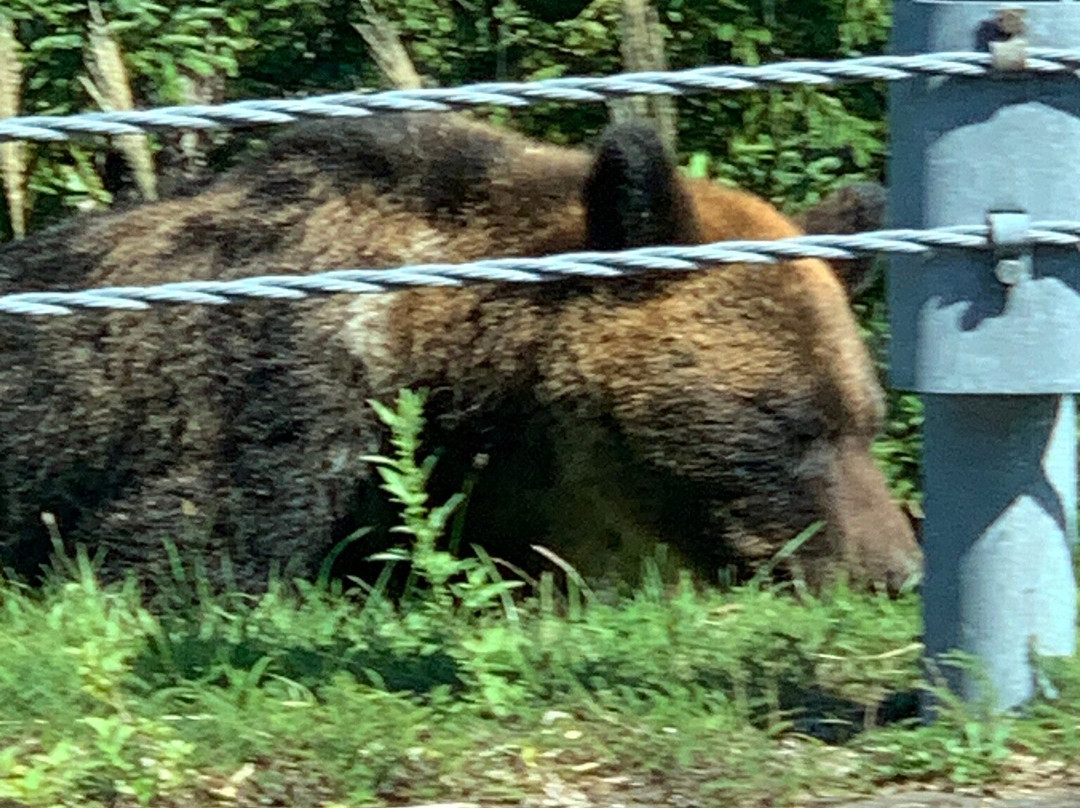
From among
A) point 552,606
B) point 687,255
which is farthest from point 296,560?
point 687,255

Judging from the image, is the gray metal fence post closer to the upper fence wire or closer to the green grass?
the upper fence wire

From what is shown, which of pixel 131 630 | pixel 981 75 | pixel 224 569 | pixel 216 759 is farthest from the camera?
pixel 224 569

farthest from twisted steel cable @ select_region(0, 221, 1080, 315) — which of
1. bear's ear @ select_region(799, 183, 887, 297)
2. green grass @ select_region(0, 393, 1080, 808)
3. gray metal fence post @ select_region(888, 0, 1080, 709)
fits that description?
bear's ear @ select_region(799, 183, 887, 297)

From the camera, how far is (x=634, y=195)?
216 inches

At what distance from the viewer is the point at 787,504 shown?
560 centimetres

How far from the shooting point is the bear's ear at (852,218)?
20.0 feet

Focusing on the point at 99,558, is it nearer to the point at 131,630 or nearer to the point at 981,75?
the point at 131,630

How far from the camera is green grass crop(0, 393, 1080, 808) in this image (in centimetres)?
330

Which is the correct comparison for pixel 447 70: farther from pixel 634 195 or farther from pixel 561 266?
pixel 561 266

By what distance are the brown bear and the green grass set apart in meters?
0.74

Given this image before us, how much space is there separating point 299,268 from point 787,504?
1482 mm

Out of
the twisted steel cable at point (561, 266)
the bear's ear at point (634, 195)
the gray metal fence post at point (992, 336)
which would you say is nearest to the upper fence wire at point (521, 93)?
the gray metal fence post at point (992, 336)

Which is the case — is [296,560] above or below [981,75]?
below

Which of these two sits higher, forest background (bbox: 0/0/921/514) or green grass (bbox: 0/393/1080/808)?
forest background (bbox: 0/0/921/514)
